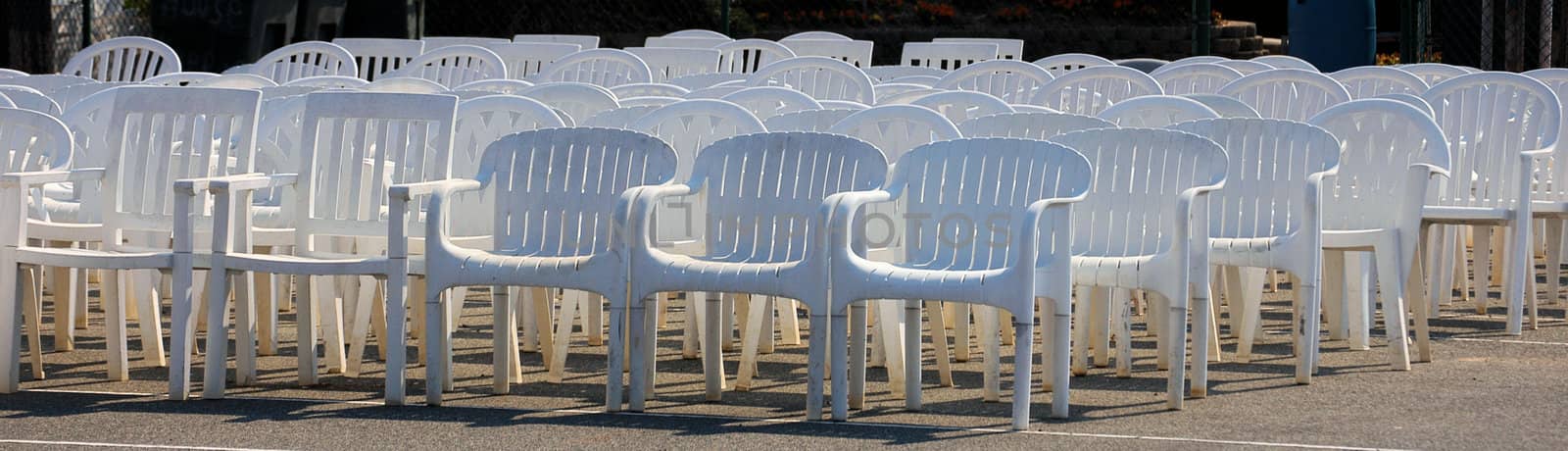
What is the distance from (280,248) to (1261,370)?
3.18 meters

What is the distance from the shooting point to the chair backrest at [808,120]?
6195 millimetres

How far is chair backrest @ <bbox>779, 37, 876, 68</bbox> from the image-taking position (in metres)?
11.0

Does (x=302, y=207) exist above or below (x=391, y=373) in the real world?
above

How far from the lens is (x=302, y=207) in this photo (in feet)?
19.4

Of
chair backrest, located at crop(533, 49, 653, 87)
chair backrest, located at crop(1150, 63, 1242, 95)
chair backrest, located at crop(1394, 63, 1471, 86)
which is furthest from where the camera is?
chair backrest, located at crop(533, 49, 653, 87)

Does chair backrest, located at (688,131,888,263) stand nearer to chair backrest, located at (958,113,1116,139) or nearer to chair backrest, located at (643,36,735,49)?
chair backrest, located at (958,113,1116,139)

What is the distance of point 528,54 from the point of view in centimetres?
1061

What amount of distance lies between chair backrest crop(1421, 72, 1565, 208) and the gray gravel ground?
0.79 m

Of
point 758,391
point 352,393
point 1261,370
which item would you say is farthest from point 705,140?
point 1261,370

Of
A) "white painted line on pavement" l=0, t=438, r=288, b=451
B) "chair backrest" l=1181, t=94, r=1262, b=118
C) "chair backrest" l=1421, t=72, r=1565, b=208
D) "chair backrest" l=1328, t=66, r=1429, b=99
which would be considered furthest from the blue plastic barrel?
"white painted line on pavement" l=0, t=438, r=288, b=451

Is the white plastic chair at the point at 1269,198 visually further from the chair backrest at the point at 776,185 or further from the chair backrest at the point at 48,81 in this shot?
the chair backrest at the point at 48,81

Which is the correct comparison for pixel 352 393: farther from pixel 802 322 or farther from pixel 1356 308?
pixel 1356 308

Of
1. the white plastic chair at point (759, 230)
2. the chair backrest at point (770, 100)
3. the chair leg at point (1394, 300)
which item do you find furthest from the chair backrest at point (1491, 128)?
the white plastic chair at point (759, 230)

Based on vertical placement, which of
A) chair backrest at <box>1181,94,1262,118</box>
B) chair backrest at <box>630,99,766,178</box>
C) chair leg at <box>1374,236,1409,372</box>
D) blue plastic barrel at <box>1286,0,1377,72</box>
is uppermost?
blue plastic barrel at <box>1286,0,1377,72</box>
